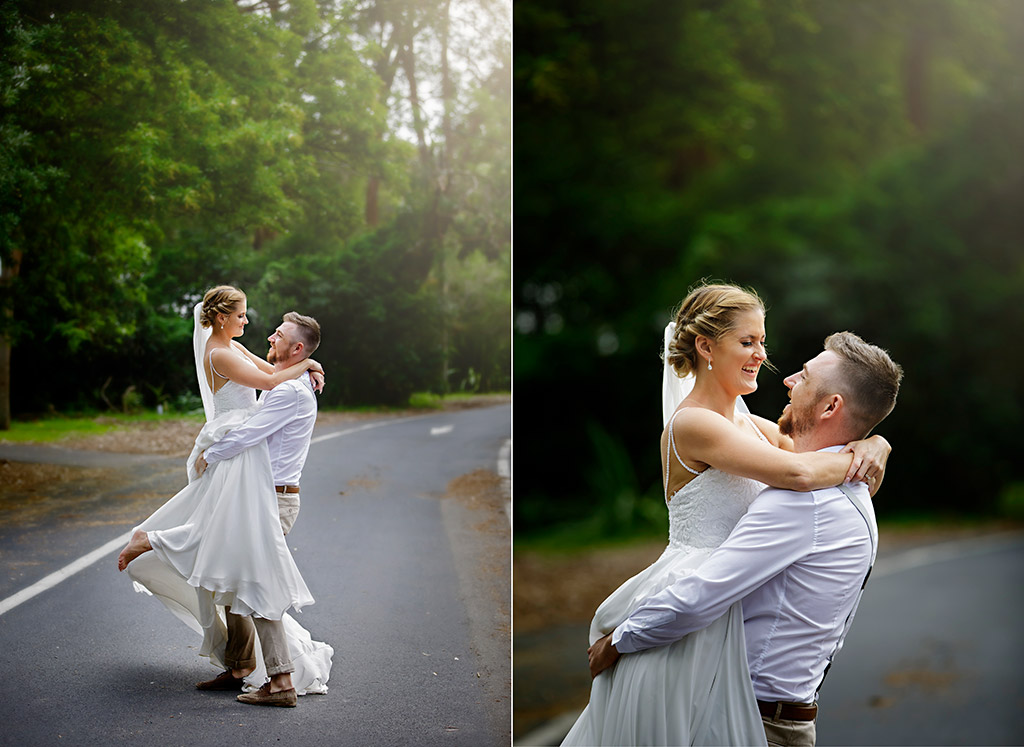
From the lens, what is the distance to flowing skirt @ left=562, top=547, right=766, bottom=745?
1.73m

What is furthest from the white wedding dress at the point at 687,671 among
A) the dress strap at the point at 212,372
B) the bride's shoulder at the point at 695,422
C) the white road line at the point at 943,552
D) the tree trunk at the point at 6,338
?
the white road line at the point at 943,552

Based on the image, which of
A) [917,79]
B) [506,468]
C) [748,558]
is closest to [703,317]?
[748,558]

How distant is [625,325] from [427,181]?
3.84 metres

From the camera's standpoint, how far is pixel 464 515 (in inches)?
109

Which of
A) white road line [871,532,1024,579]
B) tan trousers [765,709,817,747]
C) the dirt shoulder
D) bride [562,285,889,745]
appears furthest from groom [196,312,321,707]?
white road line [871,532,1024,579]

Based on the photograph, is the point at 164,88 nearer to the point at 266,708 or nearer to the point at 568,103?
the point at 266,708

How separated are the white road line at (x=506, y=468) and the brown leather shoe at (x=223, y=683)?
95 centimetres

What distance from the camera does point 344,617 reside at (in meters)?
2.54

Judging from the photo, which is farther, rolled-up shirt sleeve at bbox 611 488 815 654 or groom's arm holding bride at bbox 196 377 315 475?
groom's arm holding bride at bbox 196 377 315 475

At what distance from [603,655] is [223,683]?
44.1 inches

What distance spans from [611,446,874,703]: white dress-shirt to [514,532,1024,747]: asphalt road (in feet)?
7.22

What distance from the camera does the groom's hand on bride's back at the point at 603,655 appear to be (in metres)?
1.85

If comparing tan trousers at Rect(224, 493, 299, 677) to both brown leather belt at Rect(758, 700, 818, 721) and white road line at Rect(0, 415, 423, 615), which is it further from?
brown leather belt at Rect(758, 700, 818, 721)

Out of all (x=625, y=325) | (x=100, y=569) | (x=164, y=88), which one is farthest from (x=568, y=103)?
(x=100, y=569)
